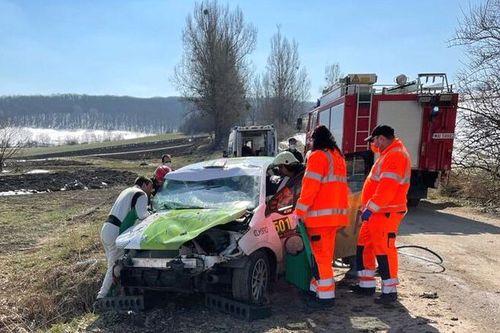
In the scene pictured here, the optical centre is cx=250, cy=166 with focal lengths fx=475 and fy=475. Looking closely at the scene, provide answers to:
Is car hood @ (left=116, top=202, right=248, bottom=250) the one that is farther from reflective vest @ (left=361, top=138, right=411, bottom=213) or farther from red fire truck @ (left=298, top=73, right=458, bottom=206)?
red fire truck @ (left=298, top=73, right=458, bottom=206)

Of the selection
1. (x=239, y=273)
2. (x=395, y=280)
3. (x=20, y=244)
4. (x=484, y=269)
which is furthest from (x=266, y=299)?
(x=20, y=244)

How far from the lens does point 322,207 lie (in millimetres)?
4789

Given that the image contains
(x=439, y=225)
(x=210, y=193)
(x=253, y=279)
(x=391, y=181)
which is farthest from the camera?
(x=439, y=225)

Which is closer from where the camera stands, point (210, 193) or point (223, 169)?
point (210, 193)

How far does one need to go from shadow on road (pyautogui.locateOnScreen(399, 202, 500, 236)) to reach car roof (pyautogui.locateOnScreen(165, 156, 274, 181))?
4.37m

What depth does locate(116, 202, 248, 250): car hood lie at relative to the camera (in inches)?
175

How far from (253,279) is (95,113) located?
202 m

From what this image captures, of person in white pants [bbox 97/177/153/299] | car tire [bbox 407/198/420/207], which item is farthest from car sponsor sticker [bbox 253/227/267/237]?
car tire [bbox 407/198/420/207]

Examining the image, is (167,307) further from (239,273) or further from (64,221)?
(64,221)

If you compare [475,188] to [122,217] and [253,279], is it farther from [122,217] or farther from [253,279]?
[122,217]

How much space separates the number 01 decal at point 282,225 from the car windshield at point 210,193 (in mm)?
307

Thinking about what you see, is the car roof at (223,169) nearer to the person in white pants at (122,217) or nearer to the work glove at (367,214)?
the person in white pants at (122,217)

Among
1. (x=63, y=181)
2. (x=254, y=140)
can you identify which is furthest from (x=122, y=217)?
(x=63, y=181)

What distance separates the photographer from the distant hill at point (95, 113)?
17888 centimetres
